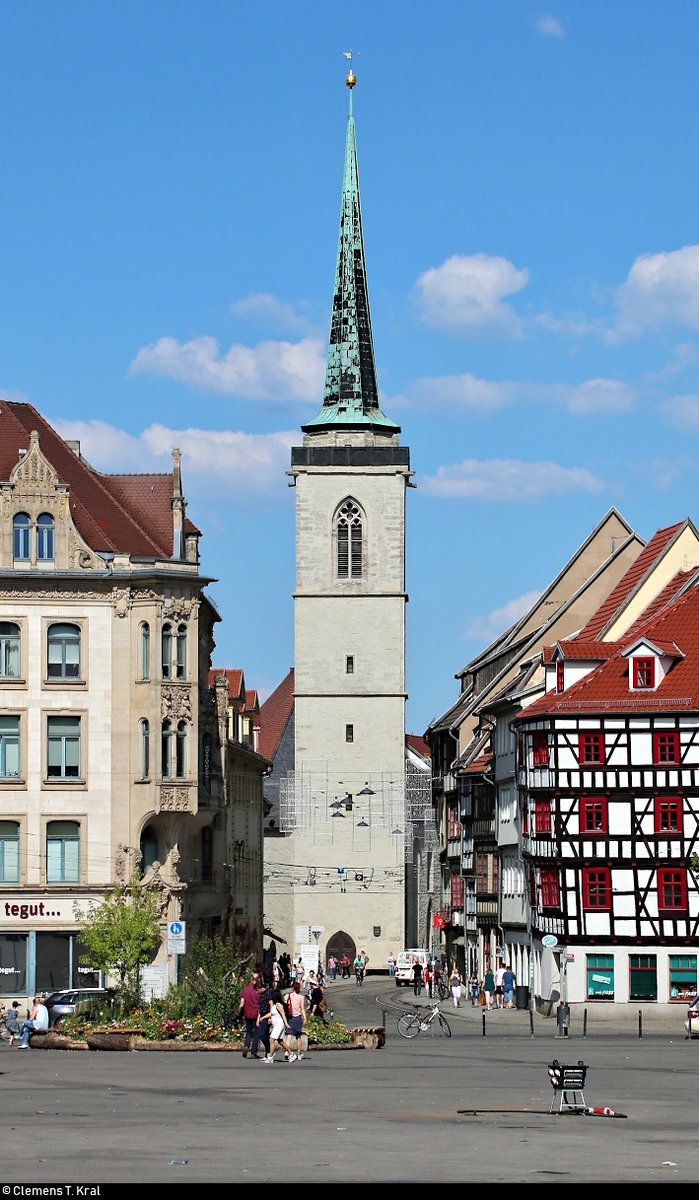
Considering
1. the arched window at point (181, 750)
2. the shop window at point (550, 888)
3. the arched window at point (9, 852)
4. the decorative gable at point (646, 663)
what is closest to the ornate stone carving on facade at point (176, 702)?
the arched window at point (181, 750)

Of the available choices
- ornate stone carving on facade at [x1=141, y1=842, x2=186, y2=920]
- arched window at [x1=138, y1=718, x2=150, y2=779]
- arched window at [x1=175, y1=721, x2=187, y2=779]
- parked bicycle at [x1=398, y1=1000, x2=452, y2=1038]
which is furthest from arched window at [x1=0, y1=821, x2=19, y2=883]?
parked bicycle at [x1=398, y1=1000, x2=452, y2=1038]

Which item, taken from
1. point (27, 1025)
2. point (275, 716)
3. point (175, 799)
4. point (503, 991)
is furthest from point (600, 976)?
point (275, 716)

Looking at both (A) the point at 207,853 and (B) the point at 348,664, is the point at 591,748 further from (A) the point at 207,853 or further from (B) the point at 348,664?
(B) the point at 348,664

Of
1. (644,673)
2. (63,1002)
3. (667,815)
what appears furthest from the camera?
(644,673)

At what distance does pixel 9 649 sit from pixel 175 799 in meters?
6.60

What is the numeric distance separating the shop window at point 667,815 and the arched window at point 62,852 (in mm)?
16780

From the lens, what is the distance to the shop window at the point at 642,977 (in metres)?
61.4

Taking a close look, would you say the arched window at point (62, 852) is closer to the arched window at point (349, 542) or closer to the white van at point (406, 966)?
the white van at point (406, 966)

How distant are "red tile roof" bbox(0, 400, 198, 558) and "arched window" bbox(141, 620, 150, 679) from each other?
102 inches

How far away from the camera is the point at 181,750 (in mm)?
64812

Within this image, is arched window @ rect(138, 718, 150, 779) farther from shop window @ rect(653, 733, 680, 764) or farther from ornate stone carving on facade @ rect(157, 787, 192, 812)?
shop window @ rect(653, 733, 680, 764)

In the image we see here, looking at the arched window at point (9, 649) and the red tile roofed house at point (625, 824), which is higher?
the arched window at point (9, 649)
